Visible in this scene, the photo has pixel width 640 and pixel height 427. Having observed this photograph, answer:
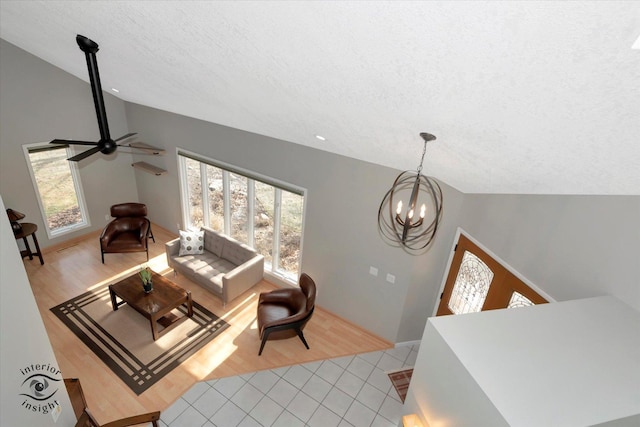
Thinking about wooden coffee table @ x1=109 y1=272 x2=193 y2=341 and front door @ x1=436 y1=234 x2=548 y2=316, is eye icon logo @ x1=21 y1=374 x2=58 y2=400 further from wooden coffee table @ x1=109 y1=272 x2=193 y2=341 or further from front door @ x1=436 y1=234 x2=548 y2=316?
front door @ x1=436 y1=234 x2=548 y2=316

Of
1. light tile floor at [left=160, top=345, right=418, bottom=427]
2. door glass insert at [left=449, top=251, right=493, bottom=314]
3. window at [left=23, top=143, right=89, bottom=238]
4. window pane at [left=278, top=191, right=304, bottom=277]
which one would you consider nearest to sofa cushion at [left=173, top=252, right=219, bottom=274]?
window pane at [left=278, top=191, right=304, bottom=277]

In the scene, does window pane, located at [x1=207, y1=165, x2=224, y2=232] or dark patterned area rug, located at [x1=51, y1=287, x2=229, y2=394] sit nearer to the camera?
dark patterned area rug, located at [x1=51, y1=287, x2=229, y2=394]

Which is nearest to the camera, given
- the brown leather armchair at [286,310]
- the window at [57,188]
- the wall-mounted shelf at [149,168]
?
the brown leather armchair at [286,310]

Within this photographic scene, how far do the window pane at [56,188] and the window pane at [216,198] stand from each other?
281 cm

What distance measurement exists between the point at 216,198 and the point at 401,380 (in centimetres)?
454

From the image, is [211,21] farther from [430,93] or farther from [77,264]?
[77,264]

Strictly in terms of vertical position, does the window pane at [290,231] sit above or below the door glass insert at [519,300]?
below

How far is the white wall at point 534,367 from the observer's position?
1.84m

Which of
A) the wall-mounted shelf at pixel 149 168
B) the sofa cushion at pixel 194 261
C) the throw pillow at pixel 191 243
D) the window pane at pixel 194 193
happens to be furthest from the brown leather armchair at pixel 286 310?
the wall-mounted shelf at pixel 149 168

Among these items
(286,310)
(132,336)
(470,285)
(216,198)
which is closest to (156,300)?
(132,336)

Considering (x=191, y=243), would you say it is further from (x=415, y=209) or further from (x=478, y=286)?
(x=478, y=286)

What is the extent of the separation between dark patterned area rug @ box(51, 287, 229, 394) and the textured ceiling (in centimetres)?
358

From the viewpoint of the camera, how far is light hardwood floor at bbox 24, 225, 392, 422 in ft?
14.0

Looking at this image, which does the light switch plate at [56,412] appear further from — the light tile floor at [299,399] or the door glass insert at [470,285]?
the door glass insert at [470,285]
